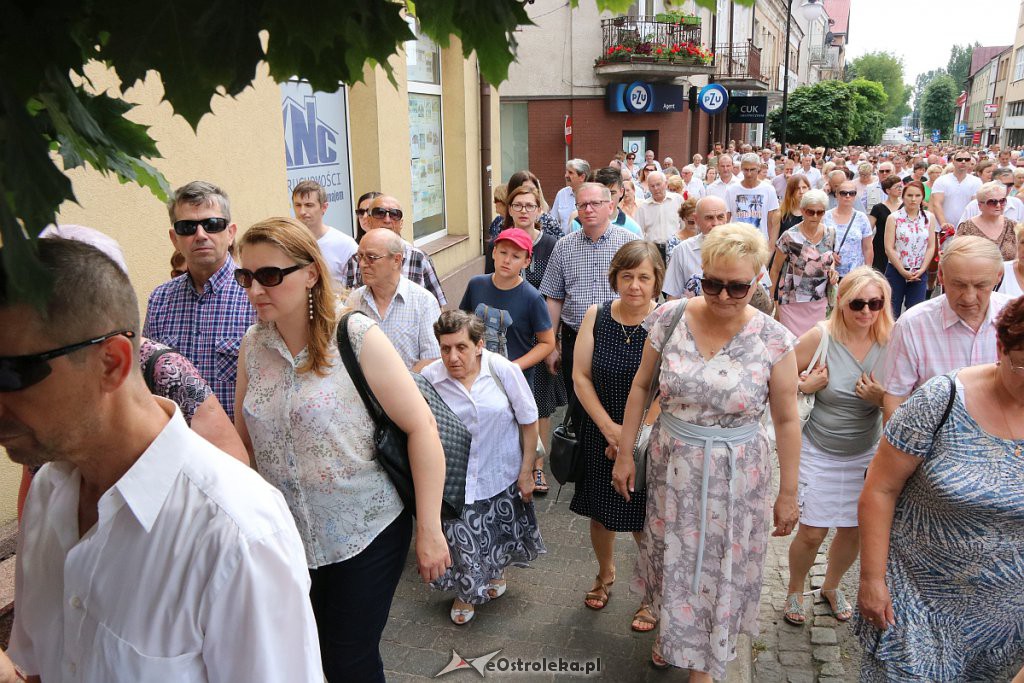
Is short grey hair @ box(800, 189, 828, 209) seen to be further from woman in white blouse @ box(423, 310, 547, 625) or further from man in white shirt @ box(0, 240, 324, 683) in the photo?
man in white shirt @ box(0, 240, 324, 683)

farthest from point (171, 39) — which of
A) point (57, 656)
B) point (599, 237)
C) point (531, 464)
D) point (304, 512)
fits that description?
point (599, 237)

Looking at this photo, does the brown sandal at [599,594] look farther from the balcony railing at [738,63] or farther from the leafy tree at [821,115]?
the leafy tree at [821,115]

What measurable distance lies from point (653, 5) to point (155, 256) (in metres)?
21.9

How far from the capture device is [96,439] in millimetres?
1563

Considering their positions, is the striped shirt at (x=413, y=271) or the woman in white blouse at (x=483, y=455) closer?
the woman in white blouse at (x=483, y=455)

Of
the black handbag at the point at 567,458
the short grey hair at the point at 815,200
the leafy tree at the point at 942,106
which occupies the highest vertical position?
the leafy tree at the point at 942,106

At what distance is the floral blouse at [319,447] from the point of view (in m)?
2.69

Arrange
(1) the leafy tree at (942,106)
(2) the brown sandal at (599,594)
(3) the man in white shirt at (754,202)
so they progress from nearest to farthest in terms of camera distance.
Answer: (2) the brown sandal at (599,594) → (3) the man in white shirt at (754,202) → (1) the leafy tree at (942,106)

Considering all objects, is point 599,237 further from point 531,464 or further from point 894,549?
point 894,549

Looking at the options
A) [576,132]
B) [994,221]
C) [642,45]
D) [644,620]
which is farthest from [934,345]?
[642,45]

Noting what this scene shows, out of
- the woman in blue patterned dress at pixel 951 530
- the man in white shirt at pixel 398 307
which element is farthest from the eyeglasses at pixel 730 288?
the man in white shirt at pixel 398 307

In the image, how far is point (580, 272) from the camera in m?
5.78

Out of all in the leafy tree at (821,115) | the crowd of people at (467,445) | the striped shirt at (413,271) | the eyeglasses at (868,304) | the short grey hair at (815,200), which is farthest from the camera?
the leafy tree at (821,115)

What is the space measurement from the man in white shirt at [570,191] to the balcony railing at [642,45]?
15.7 metres
